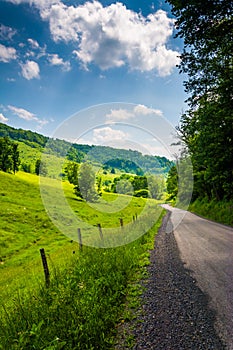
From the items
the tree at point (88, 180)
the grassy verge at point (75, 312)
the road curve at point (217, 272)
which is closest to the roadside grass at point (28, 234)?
the tree at point (88, 180)

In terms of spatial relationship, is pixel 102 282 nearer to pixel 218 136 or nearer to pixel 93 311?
pixel 93 311

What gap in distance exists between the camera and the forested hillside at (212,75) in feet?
30.0

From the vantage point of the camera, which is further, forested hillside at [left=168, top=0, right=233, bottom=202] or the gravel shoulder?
forested hillside at [left=168, top=0, right=233, bottom=202]

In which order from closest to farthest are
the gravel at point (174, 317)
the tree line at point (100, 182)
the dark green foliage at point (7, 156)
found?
1. the gravel at point (174, 317)
2. the tree line at point (100, 182)
3. the dark green foliage at point (7, 156)

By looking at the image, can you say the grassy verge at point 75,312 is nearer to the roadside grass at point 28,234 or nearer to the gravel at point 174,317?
the gravel at point 174,317

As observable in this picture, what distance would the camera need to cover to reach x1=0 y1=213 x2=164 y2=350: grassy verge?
361cm

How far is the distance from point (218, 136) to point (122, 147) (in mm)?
7646

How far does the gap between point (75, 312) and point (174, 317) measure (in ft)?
6.81

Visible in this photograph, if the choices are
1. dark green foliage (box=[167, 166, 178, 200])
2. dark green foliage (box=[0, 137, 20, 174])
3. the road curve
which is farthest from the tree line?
dark green foliage (box=[0, 137, 20, 174])

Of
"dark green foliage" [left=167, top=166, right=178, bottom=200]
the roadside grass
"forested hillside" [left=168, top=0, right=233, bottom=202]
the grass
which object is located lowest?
the roadside grass

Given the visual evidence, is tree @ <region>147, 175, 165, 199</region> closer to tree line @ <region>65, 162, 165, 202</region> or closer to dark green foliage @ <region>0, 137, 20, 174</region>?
tree line @ <region>65, 162, 165, 202</region>

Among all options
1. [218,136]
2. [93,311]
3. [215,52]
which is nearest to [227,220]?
[218,136]

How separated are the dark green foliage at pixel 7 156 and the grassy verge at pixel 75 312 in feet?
236

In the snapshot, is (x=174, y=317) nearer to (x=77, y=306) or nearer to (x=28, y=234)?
(x=77, y=306)
